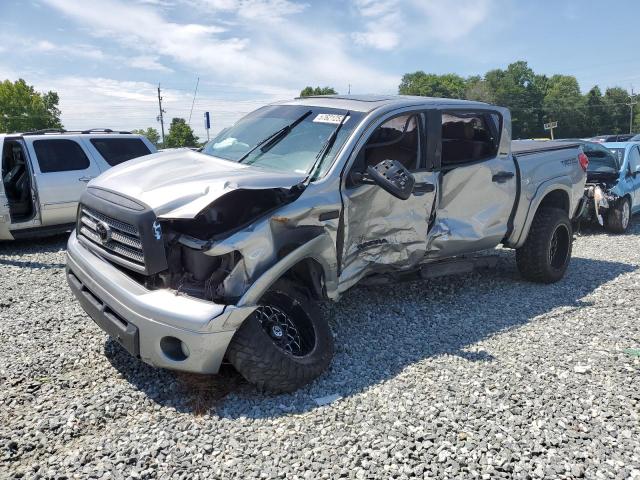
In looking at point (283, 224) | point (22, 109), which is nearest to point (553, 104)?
point (22, 109)

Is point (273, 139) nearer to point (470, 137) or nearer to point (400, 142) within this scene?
point (400, 142)

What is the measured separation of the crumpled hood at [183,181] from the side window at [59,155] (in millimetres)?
4718

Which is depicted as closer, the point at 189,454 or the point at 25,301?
the point at 189,454

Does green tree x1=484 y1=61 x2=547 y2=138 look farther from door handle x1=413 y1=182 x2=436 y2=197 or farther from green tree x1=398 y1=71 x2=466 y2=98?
door handle x1=413 y1=182 x2=436 y2=197

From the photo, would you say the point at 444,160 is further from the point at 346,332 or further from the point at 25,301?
the point at 25,301

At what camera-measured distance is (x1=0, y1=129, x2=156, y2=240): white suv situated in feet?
25.9

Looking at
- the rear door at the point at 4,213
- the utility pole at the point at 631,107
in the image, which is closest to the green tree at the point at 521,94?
the utility pole at the point at 631,107

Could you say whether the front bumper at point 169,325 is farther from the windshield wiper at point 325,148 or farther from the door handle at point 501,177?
the door handle at point 501,177

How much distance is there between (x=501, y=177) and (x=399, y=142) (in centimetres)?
130

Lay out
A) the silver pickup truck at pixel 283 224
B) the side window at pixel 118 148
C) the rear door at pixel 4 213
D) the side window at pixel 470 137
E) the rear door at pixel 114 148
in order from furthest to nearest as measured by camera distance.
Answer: the side window at pixel 118 148 < the rear door at pixel 114 148 < the rear door at pixel 4 213 < the side window at pixel 470 137 < the silver pickup truck at pixel 283 224

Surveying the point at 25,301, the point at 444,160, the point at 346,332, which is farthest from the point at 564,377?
the point at 25,301

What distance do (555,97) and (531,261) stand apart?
107m

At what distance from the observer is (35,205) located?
25.9 feet

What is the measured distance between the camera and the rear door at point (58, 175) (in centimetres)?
799
